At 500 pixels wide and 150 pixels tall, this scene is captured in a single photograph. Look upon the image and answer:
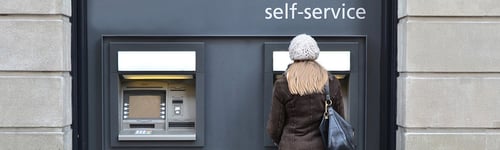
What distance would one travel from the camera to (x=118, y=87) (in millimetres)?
5176

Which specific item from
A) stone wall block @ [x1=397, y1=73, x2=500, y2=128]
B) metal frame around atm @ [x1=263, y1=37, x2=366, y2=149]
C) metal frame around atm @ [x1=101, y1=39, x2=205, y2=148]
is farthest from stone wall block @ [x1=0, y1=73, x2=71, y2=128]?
Answer: stone wall block @ [x1=397, y1=73, x2=500, y2=128]

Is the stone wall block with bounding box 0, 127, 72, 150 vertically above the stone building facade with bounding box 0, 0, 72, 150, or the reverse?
the stone building facade with bounding box 0, 0, 72, 150

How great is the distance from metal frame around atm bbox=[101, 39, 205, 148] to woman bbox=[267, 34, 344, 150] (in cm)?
81

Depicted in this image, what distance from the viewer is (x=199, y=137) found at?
5227 millimetres

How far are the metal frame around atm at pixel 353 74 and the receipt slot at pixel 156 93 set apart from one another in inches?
21.5

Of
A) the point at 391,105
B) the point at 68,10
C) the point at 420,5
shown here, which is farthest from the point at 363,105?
the point at 68,10

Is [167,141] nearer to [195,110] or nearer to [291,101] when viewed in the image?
[195,110]

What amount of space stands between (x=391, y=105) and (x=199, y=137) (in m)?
1.63

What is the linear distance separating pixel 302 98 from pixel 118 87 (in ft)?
5.30

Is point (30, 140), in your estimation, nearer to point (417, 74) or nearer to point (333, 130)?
point (333, 130)

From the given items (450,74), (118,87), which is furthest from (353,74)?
(118,87)

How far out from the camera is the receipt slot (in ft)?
16.8

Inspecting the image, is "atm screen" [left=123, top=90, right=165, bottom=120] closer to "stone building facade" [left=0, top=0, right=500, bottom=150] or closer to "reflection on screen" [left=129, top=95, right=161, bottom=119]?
"reflection on screen" [left=129, top=95, right=161, bottom=119]

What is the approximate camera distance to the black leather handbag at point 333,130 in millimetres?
4457
